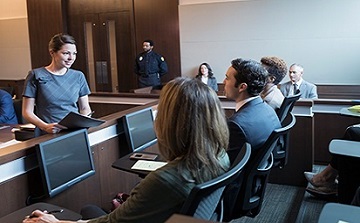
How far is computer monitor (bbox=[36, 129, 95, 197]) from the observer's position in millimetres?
→ 1967

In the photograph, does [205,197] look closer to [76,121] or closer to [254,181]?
[254,181]

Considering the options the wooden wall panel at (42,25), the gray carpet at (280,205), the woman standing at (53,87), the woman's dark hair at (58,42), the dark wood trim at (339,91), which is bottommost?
the gray carpet at (280,205)

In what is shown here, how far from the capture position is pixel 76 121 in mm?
2213

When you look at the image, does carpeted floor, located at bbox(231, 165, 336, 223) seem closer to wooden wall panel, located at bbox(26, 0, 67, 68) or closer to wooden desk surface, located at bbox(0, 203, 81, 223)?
wooden desk surface, located at bbox(0, 203, 81, 223)

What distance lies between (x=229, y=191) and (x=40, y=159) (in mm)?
943

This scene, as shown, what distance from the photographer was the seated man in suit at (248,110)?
6.79 ft

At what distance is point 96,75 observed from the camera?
834cm

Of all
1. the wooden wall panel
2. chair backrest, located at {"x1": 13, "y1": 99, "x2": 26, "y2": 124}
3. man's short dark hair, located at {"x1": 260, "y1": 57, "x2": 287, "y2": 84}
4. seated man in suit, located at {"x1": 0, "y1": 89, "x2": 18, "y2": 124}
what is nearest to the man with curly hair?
Answer: man's short dark hair, located at {"x1": 260, "y1": 57, "x2": 287, "y2": 84}

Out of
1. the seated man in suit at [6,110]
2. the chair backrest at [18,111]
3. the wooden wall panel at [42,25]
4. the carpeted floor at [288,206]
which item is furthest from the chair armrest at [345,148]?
the wooden wall panel at [42,25]

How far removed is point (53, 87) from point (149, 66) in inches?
183

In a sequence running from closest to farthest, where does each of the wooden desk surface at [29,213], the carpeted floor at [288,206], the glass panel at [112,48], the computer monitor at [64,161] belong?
the wooden desk surface at [29,213] → the computer monitor at [64,161] → the carpeted floor at [288,206] → the glass panel at [112,48]

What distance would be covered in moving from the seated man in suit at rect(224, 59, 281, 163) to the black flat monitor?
0.73 m

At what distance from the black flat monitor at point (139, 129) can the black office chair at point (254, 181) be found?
2.93 feet

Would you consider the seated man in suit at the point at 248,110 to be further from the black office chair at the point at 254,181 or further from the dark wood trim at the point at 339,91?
the dark wood trim at the point at 339,91
